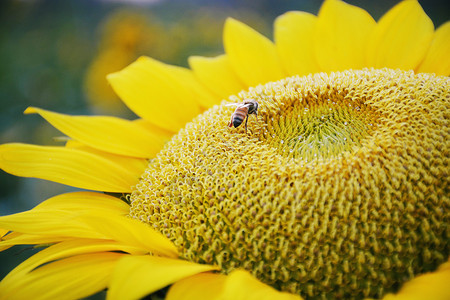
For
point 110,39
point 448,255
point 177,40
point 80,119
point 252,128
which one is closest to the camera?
point 448,255

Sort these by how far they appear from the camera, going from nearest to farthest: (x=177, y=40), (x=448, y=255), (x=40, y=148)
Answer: (x=448, y=255), (x=40, y=148), (x=177, y=40)

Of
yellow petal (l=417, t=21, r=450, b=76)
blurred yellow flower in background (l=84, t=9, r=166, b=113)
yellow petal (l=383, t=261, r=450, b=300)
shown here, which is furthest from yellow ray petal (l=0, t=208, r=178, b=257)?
blurred yellow flower in background (l=84, t=9, r=166, b=113)

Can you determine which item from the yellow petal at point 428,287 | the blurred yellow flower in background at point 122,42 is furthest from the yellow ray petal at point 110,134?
the blurred yellow flower in background at point 122,42

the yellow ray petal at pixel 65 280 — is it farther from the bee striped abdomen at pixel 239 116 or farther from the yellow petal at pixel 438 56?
the yellow petal at pixel 438 56

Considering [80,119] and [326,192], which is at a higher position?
[80,119]

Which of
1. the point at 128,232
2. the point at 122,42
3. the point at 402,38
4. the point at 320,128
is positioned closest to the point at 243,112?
the point at 320,128

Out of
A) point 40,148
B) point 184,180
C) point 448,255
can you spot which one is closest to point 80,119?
point 40,148

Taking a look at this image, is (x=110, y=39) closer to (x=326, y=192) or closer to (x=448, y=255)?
(x=326, y=192)
